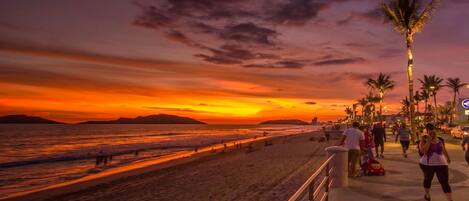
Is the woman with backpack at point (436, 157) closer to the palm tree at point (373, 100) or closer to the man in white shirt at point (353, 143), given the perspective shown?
the man in white shirt at point (353, 143)

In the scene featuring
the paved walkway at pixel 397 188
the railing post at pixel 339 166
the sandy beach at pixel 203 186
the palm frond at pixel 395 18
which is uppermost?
the palm frond at pixel 395 18

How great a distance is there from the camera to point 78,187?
59.4 ft

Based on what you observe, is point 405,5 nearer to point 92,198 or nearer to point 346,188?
point 346,188

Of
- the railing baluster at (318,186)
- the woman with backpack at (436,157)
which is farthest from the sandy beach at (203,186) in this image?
the woman with backpack at (436,157)

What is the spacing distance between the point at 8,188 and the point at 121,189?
6.16 metres

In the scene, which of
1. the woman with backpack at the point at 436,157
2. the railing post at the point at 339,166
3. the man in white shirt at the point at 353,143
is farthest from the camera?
the man in white shirt at the point at 353,143

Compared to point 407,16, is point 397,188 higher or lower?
lower

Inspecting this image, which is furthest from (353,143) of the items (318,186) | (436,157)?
(318,186)

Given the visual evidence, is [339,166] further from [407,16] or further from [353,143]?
[407,16]

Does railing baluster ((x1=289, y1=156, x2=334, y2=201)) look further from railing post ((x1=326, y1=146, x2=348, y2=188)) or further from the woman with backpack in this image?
the woman with backpack

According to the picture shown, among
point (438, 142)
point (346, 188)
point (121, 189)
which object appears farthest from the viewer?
point (121, 189)

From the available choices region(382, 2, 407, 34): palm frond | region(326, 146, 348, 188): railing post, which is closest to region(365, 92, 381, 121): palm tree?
region(382, 2, 407, 34): palm frond

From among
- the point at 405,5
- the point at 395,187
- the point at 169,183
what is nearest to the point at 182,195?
the point at 169,183

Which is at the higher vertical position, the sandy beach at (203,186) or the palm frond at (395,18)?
the palm frond at (395,18)
